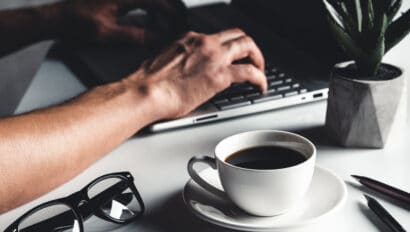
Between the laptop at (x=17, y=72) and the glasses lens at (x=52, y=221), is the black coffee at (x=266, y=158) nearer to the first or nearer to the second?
the glasses lens at (x=52, y=221)

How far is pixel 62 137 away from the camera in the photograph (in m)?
0.84

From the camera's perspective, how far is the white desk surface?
2.43 feet

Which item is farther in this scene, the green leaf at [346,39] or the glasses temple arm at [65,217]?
the green leaf at [346,39]

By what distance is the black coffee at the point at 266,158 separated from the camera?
727 millimetres

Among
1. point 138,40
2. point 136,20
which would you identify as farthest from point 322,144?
point 136,20

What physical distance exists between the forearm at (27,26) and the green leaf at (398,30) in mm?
687

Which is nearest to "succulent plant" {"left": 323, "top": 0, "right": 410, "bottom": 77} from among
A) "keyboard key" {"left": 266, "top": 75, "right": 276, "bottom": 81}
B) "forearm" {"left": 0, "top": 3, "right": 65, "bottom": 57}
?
"keyboard key" {"left": 266, "top": 75, "right": 276, "bottom": 81}

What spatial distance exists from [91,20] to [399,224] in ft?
2.66

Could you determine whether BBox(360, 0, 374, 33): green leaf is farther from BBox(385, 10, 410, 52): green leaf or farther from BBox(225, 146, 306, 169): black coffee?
BBox(225, 146, 306, 169): black coffee

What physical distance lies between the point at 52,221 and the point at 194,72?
37 cm

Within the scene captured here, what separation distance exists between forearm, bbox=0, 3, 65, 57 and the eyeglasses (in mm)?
601

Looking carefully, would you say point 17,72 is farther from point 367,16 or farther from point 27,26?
point 367,16

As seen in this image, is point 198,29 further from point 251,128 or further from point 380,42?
point 380,42

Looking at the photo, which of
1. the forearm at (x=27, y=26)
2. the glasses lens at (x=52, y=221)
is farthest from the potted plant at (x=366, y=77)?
the forearm at (x=27, y=26)
